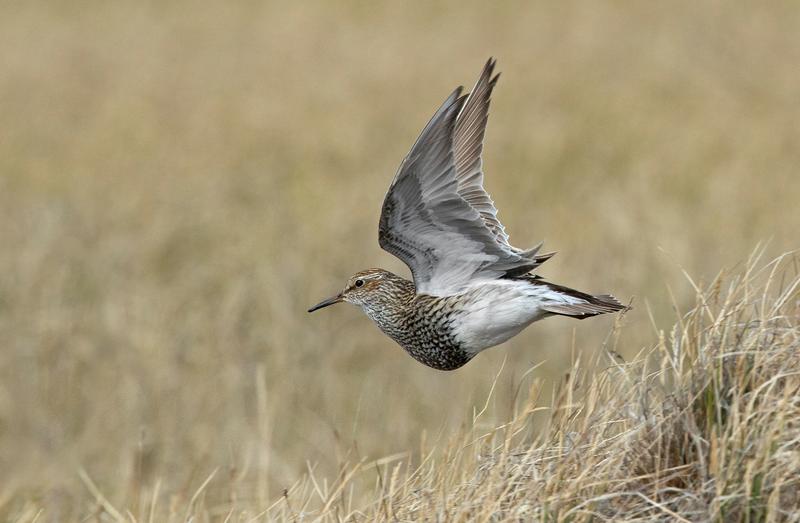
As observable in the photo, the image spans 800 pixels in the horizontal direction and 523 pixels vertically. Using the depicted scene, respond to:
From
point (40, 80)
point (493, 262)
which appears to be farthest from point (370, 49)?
point (493, 262)

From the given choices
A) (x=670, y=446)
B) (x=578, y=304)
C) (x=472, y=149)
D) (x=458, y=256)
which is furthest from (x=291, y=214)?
(x=670, y=446)

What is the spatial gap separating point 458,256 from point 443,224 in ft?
0.34

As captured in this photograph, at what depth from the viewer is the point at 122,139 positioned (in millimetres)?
13227

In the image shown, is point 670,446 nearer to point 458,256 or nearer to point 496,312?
point 496,312

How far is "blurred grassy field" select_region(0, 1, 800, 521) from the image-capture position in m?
10.1

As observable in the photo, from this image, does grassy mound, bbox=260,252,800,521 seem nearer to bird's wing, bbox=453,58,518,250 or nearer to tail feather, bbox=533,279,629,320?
tail feather, bbox=533,279,629,320

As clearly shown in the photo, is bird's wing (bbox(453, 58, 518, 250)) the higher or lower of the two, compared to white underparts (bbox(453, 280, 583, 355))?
higher

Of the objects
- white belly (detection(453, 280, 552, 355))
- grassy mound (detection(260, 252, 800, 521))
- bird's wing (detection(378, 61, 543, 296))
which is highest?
bird's wing (detection(378, 61, 543, 296))

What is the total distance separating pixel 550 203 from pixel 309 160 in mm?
2304

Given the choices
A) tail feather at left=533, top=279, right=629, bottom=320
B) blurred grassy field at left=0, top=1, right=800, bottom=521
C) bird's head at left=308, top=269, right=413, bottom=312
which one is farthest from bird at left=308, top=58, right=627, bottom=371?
blurred grassy field at left=0, top=1, right=800, bottom=521

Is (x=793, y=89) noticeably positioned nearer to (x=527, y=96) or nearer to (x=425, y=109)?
(x=527, y=96)

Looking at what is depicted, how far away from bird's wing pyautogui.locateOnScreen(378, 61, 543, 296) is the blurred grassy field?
213 cm

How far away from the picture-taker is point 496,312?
377cm

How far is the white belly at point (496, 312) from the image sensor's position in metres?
3.72
